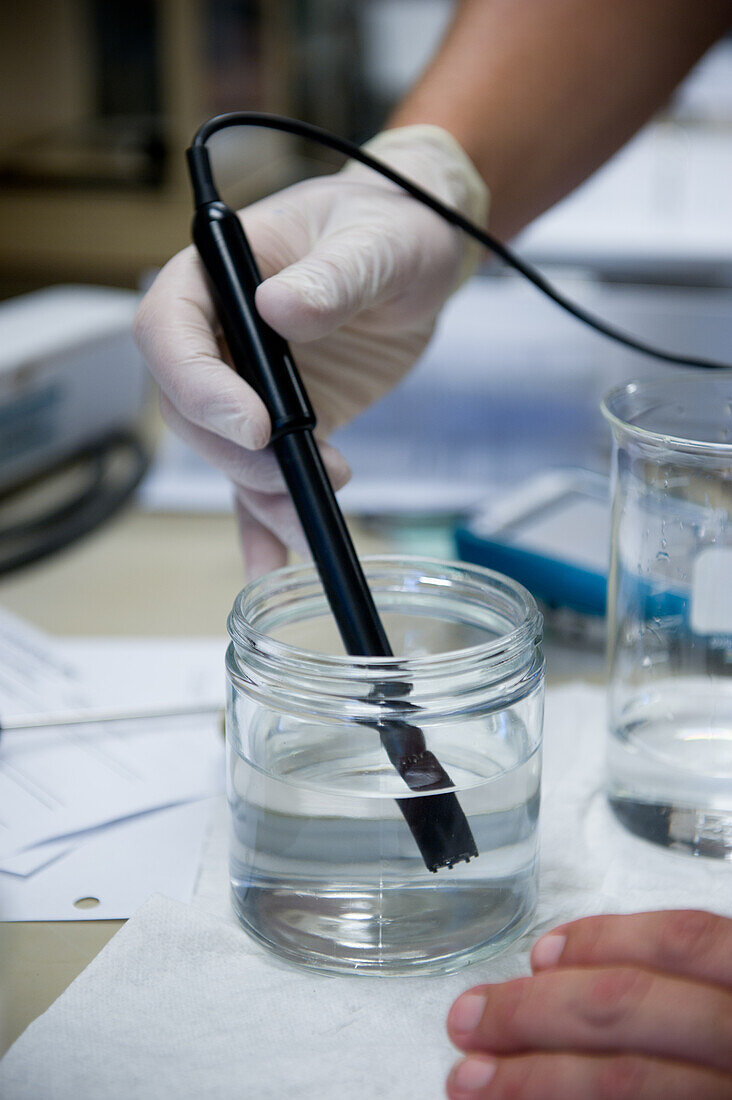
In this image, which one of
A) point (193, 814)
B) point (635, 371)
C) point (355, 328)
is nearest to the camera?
point (193, 814)

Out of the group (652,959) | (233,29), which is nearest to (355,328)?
(652,959)

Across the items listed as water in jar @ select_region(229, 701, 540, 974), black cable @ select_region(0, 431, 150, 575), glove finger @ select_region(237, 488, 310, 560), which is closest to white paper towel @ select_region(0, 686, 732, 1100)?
water in jar @ select_region(229, 701, 540, 974)

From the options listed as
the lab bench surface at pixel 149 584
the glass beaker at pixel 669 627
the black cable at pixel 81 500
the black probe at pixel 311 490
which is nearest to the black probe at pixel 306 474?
the black probe at pixel 311 490

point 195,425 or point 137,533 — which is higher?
point 195,425

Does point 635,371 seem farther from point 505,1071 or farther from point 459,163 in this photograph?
point 505,1071

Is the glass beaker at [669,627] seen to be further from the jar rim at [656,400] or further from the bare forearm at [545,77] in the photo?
the bare forearm at [545,77]

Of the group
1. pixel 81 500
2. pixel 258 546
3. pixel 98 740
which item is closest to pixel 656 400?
pixel 258 546

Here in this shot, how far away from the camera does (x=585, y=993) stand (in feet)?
0.94

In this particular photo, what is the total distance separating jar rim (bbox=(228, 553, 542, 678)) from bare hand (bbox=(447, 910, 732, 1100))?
9cm

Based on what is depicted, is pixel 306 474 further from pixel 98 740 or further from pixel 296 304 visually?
pixel 98 740

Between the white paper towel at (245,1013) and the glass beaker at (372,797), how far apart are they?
1 cm

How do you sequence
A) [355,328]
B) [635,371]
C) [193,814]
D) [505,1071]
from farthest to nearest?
[635,371], [355,328], [193,814], [505,1071]

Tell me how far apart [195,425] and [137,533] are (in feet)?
1.05

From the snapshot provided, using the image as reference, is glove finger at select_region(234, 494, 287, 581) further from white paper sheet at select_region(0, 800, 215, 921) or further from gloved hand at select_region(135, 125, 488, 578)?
white paper sheet at select_region(0, 800, 215, 921)
